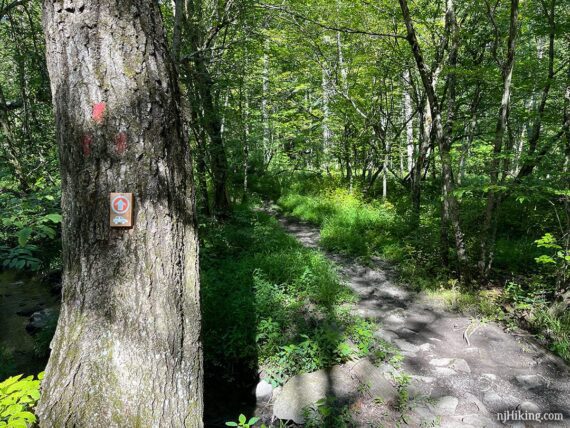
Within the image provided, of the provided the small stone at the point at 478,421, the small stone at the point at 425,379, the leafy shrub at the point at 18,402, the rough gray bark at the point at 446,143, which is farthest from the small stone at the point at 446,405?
the leafy shrub at the point at 18,402

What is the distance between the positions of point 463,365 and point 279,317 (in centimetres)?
229

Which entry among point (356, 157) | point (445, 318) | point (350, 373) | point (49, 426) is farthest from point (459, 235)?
point (356, 157)

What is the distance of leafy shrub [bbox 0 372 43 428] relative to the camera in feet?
5.09

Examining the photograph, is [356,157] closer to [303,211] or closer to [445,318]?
[303,211]

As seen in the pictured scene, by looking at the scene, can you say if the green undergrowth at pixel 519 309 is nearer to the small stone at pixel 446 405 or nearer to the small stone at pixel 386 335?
the small stone at pixel 386 335

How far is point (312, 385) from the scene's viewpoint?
3.74 meters

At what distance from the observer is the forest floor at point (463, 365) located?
10.9 feet

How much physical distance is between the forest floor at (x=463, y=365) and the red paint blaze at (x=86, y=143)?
3.54 metres

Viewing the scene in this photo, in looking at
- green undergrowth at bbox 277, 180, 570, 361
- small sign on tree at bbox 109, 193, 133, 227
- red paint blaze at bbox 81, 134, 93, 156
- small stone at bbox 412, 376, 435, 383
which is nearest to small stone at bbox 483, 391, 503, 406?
small stone at bbox 412, 376, 435, 383

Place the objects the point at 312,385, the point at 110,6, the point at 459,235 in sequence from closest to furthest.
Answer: the point at 110,6
the point at 312,385
the point at 459,235

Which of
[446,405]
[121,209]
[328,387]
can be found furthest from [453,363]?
[121,209]

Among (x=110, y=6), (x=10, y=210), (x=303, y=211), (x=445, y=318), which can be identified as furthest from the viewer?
(x=303, y=211)

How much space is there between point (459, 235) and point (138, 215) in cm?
504

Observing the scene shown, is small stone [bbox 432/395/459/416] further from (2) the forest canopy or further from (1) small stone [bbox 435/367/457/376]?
(2) the forest canopy
